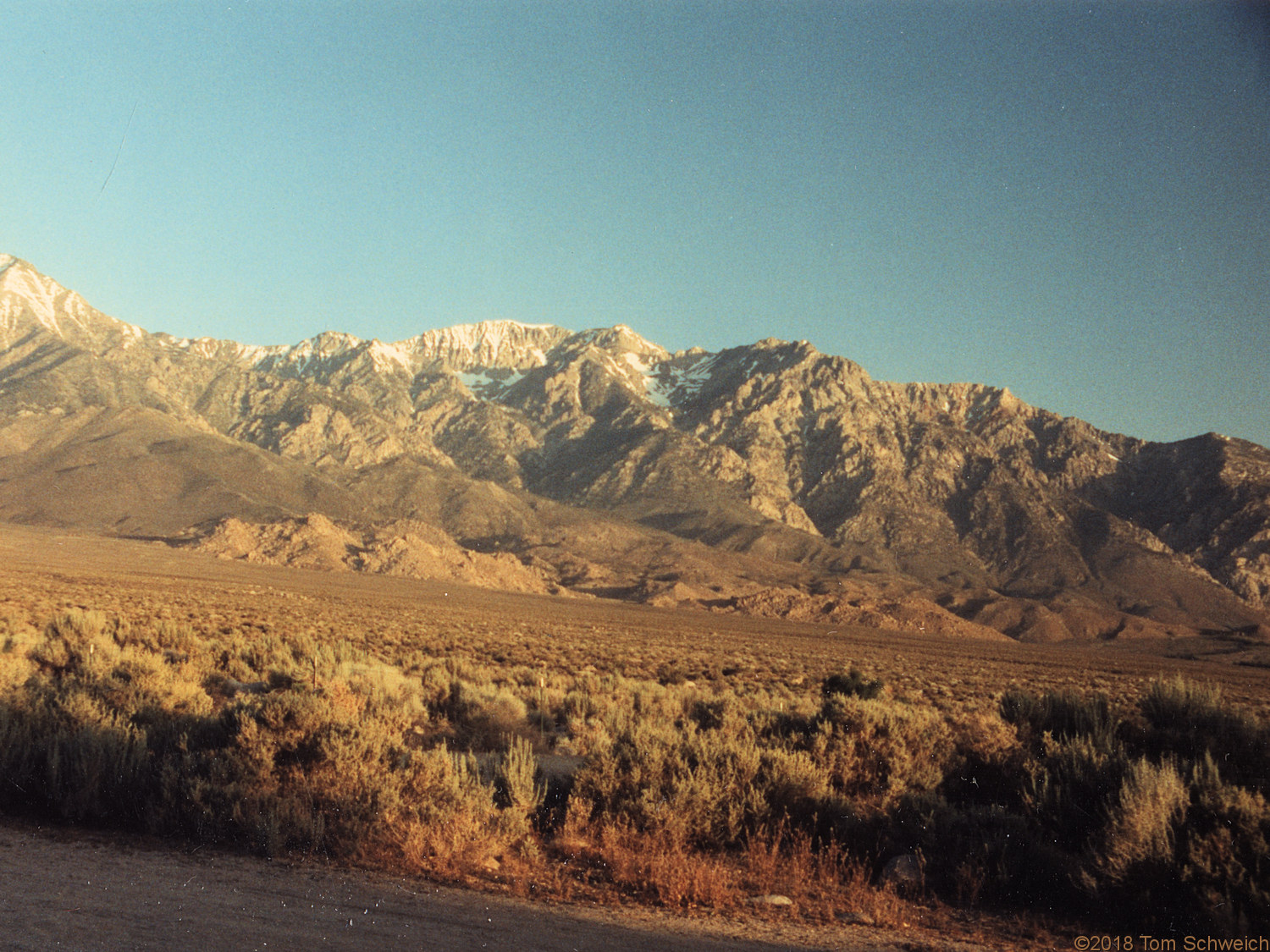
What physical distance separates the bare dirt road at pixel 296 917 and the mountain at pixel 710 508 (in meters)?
95.3

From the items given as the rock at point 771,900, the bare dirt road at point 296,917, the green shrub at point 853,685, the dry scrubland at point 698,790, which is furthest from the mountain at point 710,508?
the bare dirt road at point 296,917

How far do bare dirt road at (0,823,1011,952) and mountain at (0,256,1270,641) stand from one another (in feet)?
313

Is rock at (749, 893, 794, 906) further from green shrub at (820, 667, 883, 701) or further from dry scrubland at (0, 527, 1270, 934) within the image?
green shrub at (820, 667, 883, 701)

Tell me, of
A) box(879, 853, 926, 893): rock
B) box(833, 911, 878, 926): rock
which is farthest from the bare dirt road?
box(879, 853, 926, 893): rock

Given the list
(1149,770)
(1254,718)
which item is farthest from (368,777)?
(1254,718)

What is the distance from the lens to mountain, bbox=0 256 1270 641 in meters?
113

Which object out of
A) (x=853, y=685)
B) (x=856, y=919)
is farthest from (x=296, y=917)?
(x=853, y=685)

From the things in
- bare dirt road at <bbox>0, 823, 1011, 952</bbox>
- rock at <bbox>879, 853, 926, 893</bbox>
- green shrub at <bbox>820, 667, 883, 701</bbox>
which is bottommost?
green shrub at <bbox>820, 667, 883, 701</bbox>

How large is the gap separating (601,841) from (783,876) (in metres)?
1.68

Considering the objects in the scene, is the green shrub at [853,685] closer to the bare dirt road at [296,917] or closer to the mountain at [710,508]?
the bare dirt road at [296,917]

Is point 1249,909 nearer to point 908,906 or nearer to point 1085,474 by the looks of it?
point 908,906

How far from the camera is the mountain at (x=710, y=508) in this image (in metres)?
113

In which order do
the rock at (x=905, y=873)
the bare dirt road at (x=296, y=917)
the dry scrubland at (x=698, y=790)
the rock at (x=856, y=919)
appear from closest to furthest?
the bare dirt road at (x=296, y=917) < the rock at (x=856, y=919) < the dry scrubland at (x=698, y=790) < the rock at (x=905, y=873)

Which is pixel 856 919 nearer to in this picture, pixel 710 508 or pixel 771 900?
pixel 771 900
